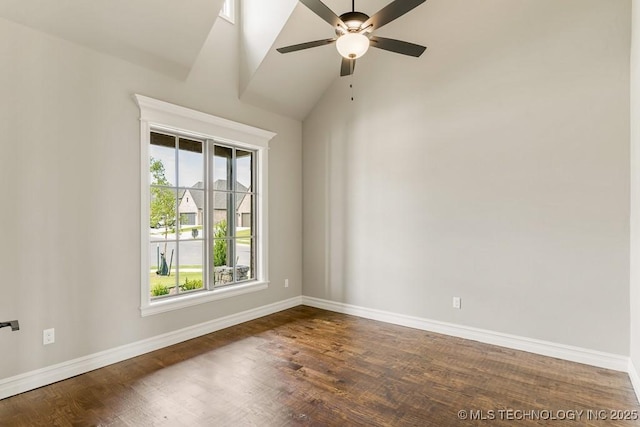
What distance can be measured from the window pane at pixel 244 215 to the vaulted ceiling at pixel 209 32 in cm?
128

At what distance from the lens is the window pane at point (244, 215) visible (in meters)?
4.52

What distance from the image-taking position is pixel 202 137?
3996mm

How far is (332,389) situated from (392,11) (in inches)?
113

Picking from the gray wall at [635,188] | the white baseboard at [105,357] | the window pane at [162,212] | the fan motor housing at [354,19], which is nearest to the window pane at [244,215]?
the window pane at [162,212]

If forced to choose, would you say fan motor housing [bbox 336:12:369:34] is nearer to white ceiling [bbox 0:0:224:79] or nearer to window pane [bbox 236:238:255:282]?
white ceiling [bbox 0:0:224:79]

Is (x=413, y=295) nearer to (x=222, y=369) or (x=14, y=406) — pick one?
(x=222, y=369)

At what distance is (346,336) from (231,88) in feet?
10.9

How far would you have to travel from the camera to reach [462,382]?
2.79m

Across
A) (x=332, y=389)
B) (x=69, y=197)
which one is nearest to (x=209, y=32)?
(x=69, y=197)

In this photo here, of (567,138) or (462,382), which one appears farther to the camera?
(567,138)

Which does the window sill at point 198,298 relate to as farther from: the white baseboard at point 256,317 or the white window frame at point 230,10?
the white window frame at point 230,10

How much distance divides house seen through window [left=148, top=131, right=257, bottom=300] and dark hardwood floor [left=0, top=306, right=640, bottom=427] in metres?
0.80

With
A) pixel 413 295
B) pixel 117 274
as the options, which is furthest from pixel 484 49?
pixel 117 274

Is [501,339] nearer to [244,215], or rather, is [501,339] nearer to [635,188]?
[635,188]
